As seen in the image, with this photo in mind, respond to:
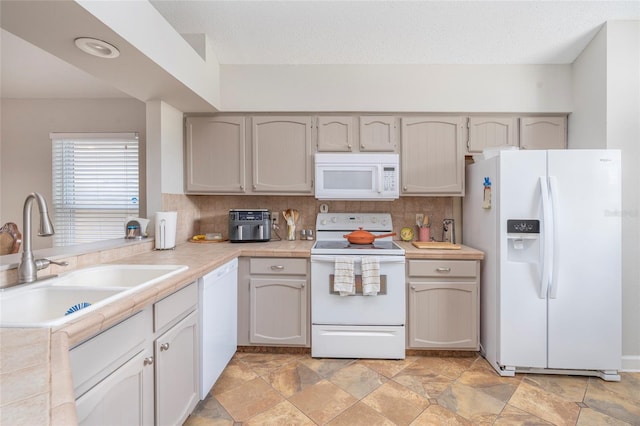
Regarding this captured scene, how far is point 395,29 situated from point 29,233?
8.29 ft

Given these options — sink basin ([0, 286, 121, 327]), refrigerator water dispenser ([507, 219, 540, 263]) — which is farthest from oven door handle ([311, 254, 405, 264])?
sink basin ([0, 286, 121, 327])

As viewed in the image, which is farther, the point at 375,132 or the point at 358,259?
the point at 375,132

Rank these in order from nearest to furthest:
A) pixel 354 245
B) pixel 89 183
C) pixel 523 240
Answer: pixel 523 240 → pixel 354 245 → pixel 89 183

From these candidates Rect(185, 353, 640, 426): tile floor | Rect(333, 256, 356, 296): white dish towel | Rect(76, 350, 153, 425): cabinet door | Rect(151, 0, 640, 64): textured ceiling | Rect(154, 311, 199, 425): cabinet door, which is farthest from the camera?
Rect(333, 256, 356, 296): white dish towel

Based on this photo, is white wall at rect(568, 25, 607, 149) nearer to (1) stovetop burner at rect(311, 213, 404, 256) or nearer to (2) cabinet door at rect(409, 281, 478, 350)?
(2) cabinet door at rect(409, 281, 478, 350)

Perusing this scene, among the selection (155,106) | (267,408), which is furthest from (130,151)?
(267,408)

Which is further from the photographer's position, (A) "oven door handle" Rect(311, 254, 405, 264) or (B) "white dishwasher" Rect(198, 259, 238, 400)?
(A) "oven door handle" Rect(311, 254, 405, 264)

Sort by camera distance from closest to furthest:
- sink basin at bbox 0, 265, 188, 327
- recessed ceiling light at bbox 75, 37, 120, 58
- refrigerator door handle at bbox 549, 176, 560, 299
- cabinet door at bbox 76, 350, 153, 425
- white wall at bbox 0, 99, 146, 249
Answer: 1. cabinet door at bbox 76, 350, 153, 425
2. sink basin at bbox 0, 265, 188, 327
3. recessed ceiling light at bbox 75, 37, 120, 58
4. refrigerator door handle at bbox 549, 176, 560, 299
5. white wall at bbox 0, 99, 146, 249

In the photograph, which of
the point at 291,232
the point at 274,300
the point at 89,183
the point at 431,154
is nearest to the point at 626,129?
the point at 431,154

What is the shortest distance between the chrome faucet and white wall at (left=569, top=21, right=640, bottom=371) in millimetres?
3406

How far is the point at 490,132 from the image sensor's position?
2.53 metres

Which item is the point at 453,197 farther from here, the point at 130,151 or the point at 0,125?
the point at 0,125

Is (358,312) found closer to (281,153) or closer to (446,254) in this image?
(446,254)

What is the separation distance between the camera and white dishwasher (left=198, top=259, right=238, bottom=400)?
163 cm
